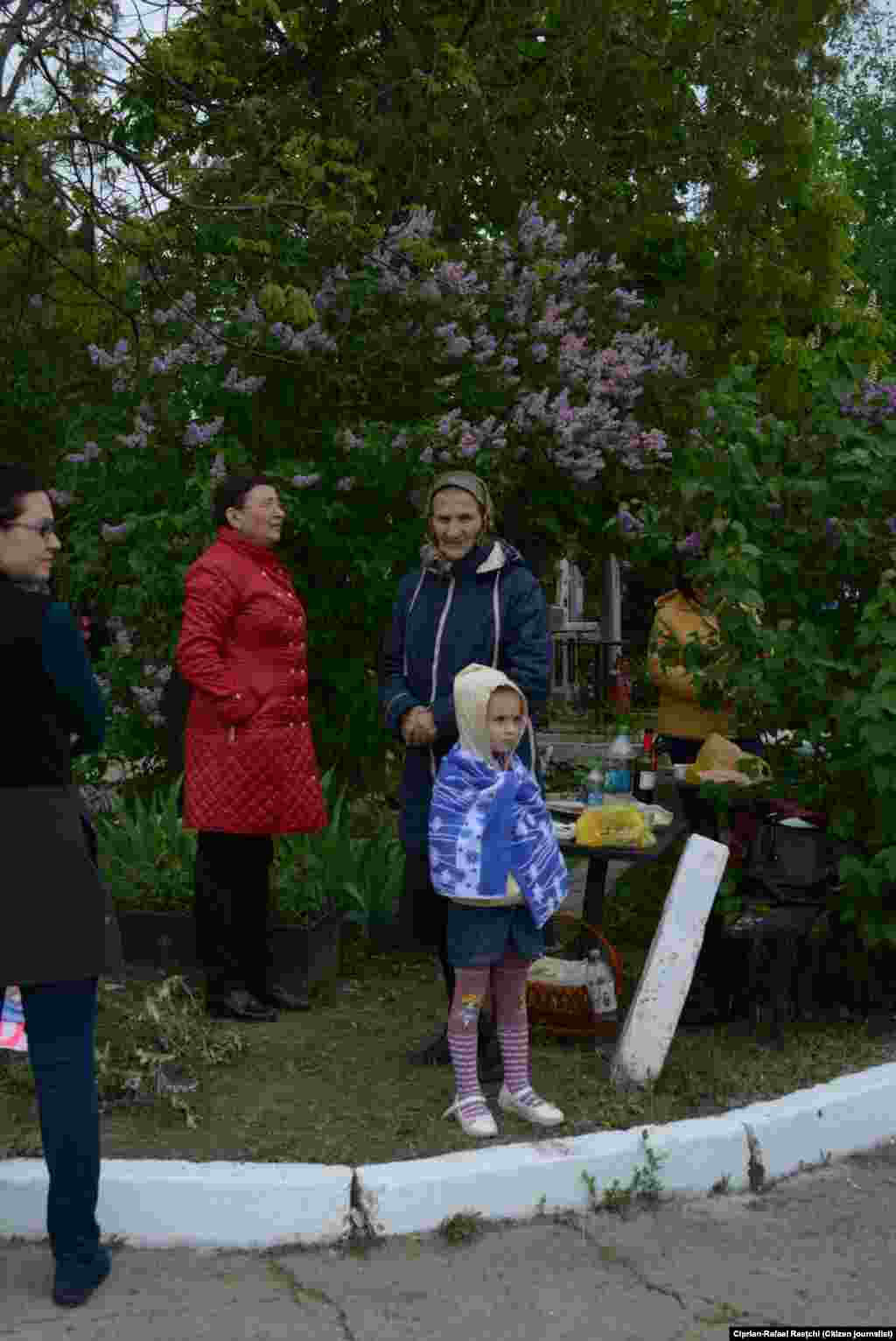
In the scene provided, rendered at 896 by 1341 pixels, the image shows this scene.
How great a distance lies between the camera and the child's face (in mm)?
4621

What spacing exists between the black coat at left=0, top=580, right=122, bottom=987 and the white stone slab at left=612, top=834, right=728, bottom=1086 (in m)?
1.94

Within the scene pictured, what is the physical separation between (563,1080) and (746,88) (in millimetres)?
11432

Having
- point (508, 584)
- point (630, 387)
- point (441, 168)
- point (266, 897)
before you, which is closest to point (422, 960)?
point (266, 897)

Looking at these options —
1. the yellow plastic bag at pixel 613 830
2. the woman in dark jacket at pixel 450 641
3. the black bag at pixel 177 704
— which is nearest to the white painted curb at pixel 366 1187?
the woman in dark jacket at pixel 450 641

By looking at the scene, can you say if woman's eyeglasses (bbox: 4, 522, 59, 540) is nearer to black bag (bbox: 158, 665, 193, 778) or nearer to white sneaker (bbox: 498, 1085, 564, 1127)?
white sneaker (bbox: 498, 1085, 564, 1127)

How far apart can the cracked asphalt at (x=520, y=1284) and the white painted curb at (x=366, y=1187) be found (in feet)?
0.17

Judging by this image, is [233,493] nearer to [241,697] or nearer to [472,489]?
[241,697]

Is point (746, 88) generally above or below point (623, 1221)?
above

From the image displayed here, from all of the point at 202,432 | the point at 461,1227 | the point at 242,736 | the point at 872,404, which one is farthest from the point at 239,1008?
the point at 202,432

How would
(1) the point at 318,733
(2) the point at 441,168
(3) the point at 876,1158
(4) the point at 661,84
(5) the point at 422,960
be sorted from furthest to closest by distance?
(4) the point at 661,84
(2) the point at 441,168
(1) the point at 318,733
(5) the point at 422,960
(3) the point at 876,1158

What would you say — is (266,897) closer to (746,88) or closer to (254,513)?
(254,513)

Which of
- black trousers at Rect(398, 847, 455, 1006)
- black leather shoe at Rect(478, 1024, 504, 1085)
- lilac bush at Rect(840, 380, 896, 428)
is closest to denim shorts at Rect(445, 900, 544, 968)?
black trousers at Rect(398, 847, 455, 1006)

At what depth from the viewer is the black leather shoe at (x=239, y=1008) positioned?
5809 millimetres

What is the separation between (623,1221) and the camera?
4184 millimetres
